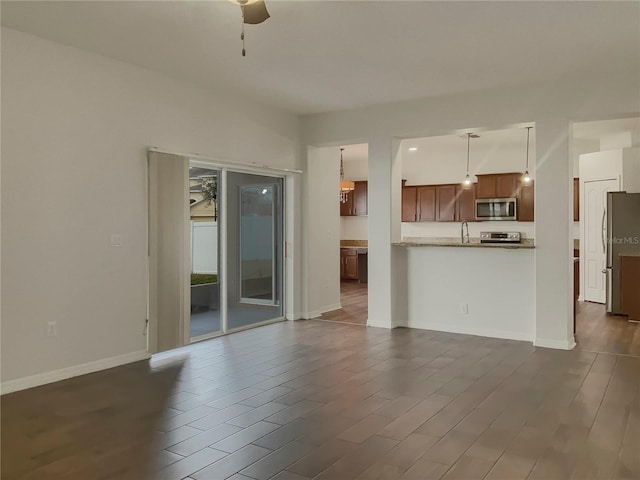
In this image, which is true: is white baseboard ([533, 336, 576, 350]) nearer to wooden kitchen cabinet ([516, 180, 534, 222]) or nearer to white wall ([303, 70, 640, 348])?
white wall ([303, 70, 640, 348])

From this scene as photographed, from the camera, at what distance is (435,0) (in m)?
3.50

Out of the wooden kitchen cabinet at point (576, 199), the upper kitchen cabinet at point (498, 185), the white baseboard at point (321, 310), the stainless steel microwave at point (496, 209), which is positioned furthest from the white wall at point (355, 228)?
the wooden kitchen cabinet at point (576, 199)

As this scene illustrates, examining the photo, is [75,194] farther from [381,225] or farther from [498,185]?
[498,185]

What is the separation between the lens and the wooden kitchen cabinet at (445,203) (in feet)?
34.1

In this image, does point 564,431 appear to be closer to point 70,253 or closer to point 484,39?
point 484,39

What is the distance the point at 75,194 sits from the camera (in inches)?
175

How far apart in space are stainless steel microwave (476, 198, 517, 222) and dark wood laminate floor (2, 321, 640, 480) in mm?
4752

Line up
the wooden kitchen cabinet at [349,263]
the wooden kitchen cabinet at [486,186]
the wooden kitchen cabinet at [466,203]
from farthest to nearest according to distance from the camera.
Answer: the wooden kitchen cabinet at [349,263]
the wooden kitchen cabinet at [466,203]
the wooden kitchen cabinet at [486,186]

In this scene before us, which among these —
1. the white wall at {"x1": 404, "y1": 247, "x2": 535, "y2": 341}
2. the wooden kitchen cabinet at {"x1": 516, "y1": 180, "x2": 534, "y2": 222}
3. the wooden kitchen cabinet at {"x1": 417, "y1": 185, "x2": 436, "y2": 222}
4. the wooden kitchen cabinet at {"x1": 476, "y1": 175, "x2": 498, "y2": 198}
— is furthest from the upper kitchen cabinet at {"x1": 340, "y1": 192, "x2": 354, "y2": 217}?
the white wall at {"x1": 404, "y1": 247, "x2": 535, "y2": 341}

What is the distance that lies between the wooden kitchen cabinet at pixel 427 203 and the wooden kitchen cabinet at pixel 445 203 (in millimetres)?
87

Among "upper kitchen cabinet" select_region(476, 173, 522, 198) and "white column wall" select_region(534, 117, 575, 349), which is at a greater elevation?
"upper kitchen cabinet" select_region(476, 173, 522, 198)

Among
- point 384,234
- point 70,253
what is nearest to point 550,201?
point 384,234

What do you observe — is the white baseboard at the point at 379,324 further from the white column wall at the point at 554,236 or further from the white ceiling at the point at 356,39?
the white ceiling at the point at 356,39

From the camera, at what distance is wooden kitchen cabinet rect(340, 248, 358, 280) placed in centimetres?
1179
